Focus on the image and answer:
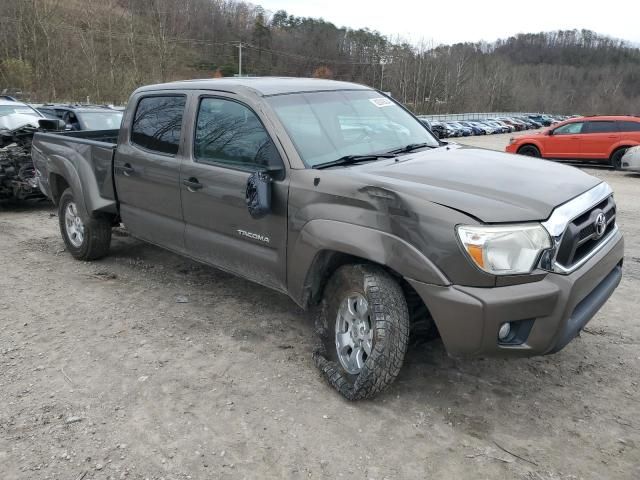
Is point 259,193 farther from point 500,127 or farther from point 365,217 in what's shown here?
point 500,127

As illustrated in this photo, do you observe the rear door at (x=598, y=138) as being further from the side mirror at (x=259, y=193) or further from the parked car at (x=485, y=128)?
the parked car at (x=485, y=128)

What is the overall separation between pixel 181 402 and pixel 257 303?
161cm

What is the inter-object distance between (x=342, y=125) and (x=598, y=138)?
1499 cm

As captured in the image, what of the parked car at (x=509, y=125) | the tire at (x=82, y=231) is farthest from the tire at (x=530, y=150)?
the parked car at (x=509, y=125)

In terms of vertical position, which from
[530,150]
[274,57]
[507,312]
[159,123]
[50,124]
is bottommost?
[530,150]

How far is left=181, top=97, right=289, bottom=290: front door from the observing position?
3.73 metres

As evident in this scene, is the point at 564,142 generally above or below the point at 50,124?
below

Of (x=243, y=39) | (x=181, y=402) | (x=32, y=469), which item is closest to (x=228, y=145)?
(x=181, y=402)

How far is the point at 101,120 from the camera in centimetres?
1138

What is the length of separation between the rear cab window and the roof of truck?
0.14 meters

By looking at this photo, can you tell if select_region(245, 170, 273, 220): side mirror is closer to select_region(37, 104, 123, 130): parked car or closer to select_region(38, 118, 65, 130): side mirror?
select_region(38, 118, 65, 130): side mirror

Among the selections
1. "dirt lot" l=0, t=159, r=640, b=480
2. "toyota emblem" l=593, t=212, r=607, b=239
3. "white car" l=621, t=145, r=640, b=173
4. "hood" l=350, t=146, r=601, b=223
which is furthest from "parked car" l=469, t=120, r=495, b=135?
"toyota emblem" l=593, t=212, r=607, b=239

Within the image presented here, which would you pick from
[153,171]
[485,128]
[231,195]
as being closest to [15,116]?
[153,171]

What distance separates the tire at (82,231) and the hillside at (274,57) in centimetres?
3941
